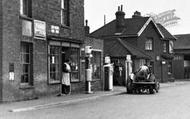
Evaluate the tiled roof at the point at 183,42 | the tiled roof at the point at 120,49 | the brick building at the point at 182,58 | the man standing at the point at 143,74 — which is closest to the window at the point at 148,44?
the tiled roof at the point at 120,49

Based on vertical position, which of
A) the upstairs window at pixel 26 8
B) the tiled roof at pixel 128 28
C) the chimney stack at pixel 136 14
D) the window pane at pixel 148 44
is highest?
the chimney stack at pixel 136 14

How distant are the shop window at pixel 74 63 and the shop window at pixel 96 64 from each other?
3.14 metres

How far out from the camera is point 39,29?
19.9 meters

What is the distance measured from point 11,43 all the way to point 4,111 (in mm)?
4390

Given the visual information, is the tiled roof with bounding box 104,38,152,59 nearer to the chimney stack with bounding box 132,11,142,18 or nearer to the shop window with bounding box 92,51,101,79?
the shop window with bounding box 92,51,101,79

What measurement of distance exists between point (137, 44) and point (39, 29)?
2145 centimetres

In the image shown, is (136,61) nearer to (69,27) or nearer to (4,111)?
(69,27)

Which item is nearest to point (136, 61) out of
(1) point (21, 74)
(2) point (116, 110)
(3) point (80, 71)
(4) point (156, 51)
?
(4) point (156, 51)

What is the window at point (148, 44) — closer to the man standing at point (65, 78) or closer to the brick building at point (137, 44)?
the brick building at point (137, 44)

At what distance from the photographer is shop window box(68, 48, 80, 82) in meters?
23.7

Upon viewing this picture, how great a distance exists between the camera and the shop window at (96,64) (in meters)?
27.4

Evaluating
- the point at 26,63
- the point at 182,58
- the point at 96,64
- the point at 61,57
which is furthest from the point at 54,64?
the point at 182,58

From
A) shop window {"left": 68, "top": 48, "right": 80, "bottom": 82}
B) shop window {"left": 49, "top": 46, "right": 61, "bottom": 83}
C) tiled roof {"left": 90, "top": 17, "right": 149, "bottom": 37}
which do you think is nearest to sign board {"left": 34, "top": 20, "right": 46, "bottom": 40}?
shop window {"left": 49, "top": 46, "right": 61, "bottom": 83}

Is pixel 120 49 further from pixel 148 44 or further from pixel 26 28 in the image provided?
pixel 26 28
